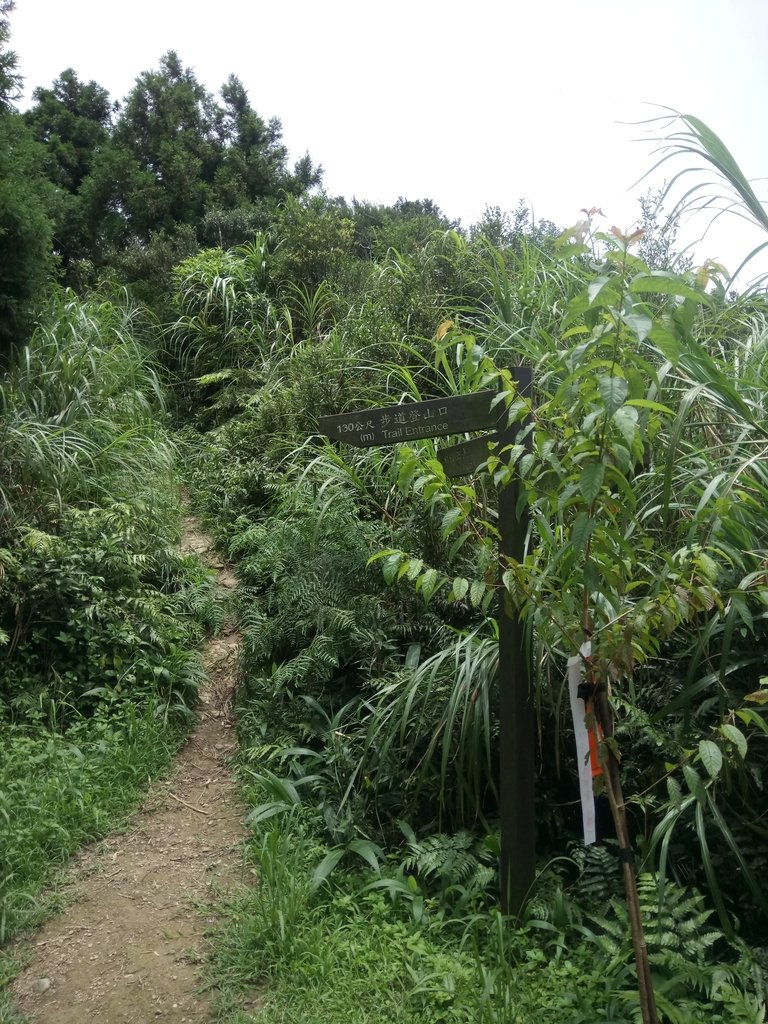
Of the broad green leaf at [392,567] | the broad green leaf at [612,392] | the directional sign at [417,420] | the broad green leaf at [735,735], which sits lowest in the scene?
the broad green leaf at [735,735]

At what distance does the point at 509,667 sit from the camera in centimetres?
315

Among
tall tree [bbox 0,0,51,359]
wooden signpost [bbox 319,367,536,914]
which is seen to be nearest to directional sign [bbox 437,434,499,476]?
wooden signpost [bbox 319,367,536,914]

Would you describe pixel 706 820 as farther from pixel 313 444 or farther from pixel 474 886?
pixel 313 444

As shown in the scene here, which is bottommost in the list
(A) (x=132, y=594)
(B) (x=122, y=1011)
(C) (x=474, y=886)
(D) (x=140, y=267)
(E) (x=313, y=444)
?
(B) (x=122, y=1011)

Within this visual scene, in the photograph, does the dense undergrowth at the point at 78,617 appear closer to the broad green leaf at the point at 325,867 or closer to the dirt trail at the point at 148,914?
the dirt trail at the point at 148,914

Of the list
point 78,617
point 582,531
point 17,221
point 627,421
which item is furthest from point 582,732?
point 17,221

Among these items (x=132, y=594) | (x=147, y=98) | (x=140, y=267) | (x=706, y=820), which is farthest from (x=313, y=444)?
(x=147, y=98)

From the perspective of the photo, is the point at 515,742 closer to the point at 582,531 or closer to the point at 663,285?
the point at 582,531

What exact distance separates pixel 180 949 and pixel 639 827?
176 centimetres

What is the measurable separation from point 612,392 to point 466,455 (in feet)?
4.02

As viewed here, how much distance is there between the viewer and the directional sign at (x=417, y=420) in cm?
321

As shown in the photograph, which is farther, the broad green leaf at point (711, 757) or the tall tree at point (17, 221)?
the tall tree at point (17, 221)

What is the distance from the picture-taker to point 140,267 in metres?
9.95

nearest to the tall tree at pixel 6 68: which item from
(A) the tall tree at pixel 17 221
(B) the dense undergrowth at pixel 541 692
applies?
(A) the tall tree at pixel 17 221
